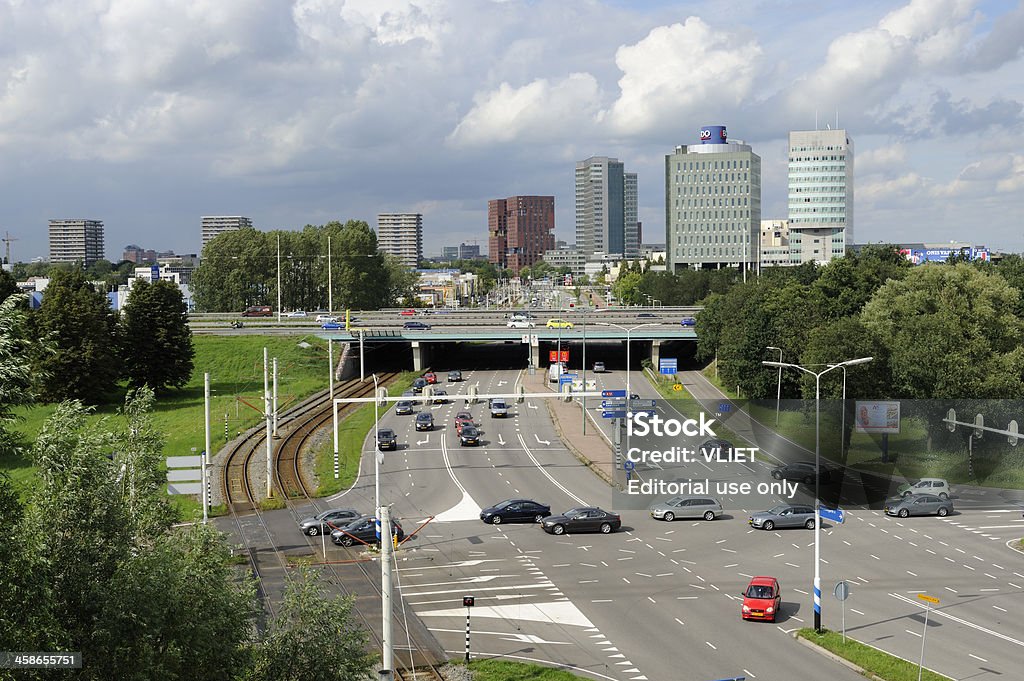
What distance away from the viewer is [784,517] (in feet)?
149

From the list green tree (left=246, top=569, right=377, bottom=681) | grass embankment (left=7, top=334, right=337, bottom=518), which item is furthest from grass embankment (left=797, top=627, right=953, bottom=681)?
grass embankment (left=7, top=334, right=337, bottom=518)

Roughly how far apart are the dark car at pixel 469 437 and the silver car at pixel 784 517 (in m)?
24.1

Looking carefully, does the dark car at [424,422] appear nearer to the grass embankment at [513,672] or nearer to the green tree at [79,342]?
the green tree at [79,342]

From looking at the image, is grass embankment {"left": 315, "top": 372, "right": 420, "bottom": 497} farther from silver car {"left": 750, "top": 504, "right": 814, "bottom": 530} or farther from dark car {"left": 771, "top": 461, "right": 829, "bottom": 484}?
dark car {"left": 771, "top": 461, "right": 829, "bottom": 484}

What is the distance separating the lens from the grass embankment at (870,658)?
2731 centimetres

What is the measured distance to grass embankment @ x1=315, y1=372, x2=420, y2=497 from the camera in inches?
2167

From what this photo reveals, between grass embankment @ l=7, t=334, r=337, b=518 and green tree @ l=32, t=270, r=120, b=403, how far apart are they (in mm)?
1936

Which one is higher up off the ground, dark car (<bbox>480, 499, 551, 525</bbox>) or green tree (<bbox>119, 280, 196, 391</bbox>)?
green tree (<bbox>119, 280, 196, 391</bbox>)

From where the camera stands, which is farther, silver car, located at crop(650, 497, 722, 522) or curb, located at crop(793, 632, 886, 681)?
silver car, located at crop(650, 497, 722, 522)

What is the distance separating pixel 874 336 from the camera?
6319cm

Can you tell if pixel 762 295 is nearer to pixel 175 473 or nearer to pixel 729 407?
pixel 729 407

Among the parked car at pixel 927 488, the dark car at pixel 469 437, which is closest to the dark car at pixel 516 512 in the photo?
the dark car at pixel 469 437

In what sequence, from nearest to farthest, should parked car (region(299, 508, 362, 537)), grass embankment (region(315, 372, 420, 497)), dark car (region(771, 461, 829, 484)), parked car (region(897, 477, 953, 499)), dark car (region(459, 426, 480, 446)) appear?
parked car (region(299, 508, 362, 537)) → dark car (region(771, 461, 829, 484)) → parked car (region(897, 477, 953, 499)) → grass embankment (region(315, 372, 420, 497)) → dark car (region(459, 426, 480, 446))

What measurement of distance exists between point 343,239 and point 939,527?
427ft
